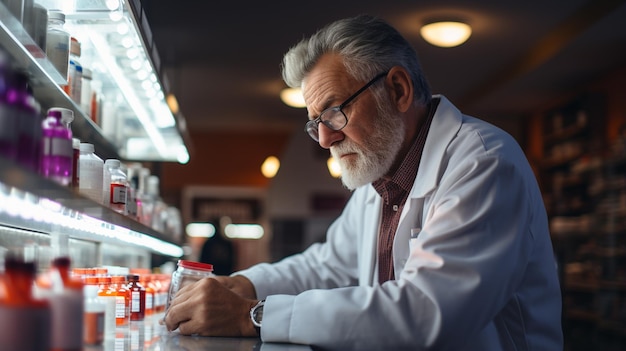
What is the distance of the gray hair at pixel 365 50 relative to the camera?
205cm

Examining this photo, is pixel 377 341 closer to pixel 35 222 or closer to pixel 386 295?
pixel 386 295

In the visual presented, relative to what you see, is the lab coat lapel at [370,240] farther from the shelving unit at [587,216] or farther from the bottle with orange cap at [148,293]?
the shelving unit at [587,216]

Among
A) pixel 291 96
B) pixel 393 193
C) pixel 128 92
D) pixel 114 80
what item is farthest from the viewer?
pixel 291 96

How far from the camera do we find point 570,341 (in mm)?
7301

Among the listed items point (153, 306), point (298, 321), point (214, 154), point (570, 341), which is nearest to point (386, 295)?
point (298, 321)

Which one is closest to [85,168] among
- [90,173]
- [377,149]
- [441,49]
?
[90,173]

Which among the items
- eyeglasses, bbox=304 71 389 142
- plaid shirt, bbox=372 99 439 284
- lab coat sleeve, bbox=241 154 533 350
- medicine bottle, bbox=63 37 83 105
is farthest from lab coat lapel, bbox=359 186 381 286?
medicine bottle, bbox=63 37 83 105

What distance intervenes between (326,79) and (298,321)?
787 mm

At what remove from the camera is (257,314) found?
1664 mm

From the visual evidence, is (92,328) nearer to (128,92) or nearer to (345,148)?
(345,148)

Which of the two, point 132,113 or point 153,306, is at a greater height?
point 132,113

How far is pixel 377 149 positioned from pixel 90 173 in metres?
0.82

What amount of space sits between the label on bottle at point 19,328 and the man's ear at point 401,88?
138 cm

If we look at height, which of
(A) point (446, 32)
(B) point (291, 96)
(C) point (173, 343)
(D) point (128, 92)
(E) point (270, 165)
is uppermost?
(B) point (291, 96)
